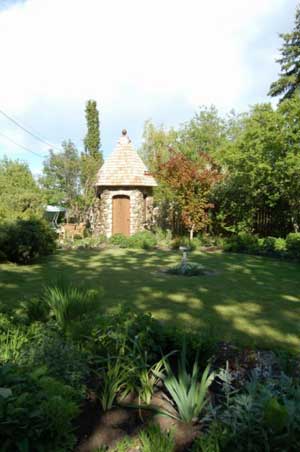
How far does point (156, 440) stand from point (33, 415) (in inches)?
25.7

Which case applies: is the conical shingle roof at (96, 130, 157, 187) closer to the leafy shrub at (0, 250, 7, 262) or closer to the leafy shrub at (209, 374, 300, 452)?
the leafy shrub at (0, 250, 7, 262)

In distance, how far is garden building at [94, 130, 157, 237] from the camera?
48.6 ft

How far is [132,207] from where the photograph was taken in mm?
14914

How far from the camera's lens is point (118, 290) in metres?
5.76

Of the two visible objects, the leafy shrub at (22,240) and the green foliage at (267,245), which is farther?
the green foliage at (267,245)

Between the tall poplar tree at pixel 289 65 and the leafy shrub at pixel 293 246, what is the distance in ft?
43.6

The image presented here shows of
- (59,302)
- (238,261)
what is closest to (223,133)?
(238,261)

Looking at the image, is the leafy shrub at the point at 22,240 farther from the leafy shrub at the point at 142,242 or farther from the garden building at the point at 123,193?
the garden building at the point at 123,193

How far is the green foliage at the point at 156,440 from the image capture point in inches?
65.4

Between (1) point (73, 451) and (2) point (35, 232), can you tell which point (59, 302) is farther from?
(2) point (35, 232)

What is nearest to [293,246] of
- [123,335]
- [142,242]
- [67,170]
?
[142,242]

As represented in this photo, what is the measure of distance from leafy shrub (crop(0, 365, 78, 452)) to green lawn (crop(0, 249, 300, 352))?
1.82 meters

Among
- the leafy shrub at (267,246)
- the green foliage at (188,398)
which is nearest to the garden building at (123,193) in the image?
the leafy shrub at (267,246)

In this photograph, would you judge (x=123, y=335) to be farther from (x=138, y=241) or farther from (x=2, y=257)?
(x=138, y=241)
